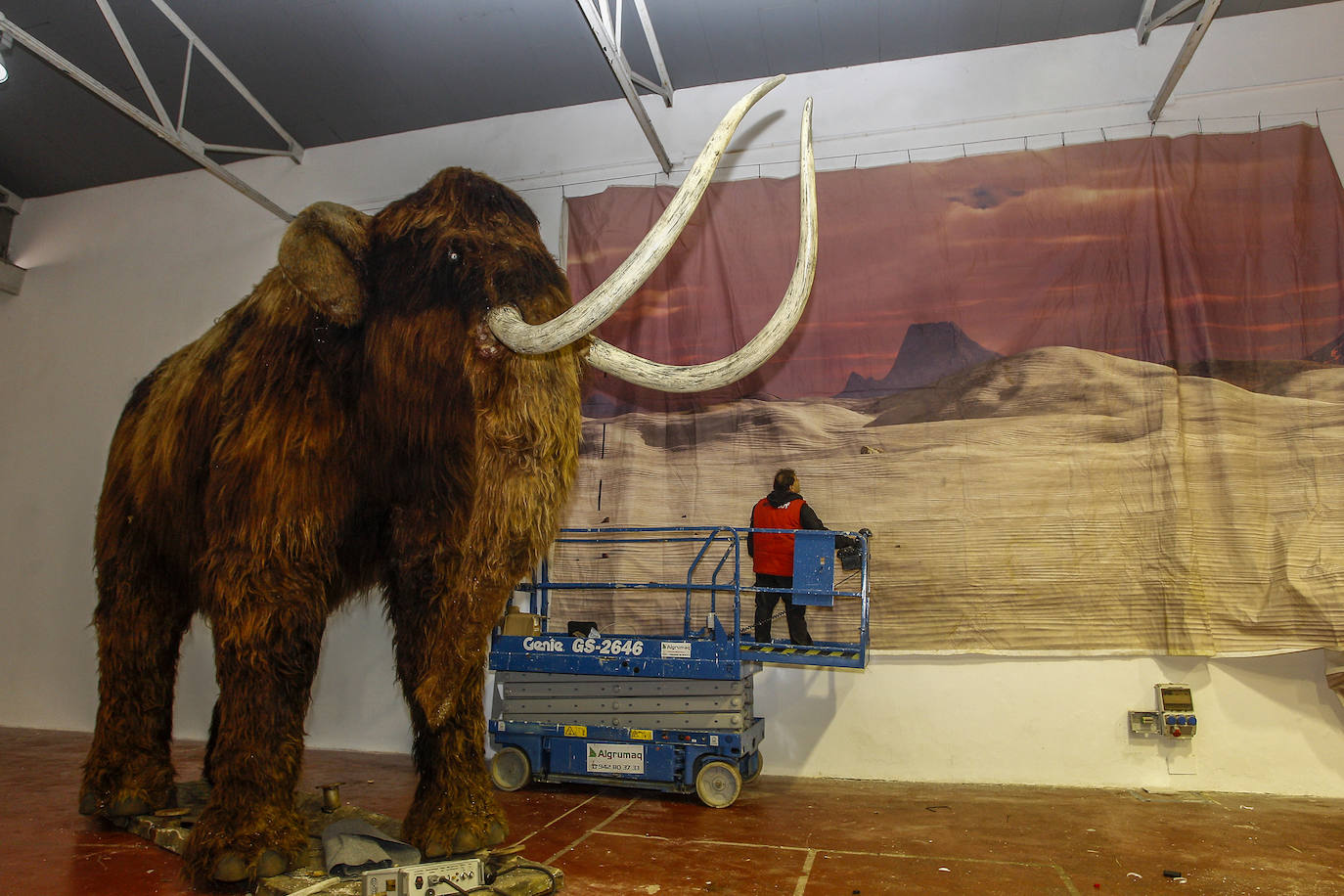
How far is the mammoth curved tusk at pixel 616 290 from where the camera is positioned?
2.05m

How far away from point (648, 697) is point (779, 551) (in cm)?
112

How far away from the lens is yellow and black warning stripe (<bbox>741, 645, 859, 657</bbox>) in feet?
13.4

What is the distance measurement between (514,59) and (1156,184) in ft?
13.7

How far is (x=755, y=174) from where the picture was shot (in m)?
5.53

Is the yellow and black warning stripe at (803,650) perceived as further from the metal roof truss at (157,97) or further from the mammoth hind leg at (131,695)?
the metal roof truss at (157,97)

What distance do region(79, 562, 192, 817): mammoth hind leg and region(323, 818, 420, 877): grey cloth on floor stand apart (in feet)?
3.57

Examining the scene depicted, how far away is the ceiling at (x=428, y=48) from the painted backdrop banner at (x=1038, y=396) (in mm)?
922

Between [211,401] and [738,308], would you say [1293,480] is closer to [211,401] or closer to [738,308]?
[738,308]

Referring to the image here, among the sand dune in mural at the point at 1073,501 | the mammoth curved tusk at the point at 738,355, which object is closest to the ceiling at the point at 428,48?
the sand dune in mural at the point at 1073,501

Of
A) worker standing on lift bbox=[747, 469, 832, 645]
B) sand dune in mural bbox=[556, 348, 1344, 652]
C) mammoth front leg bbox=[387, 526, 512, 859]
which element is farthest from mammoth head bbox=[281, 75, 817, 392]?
sand dune in mural bbox=[556, 348, 1344, 652]

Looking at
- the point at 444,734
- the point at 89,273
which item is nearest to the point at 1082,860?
the point at 444,734

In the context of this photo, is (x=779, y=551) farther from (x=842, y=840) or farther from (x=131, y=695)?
(x=131, y=695)

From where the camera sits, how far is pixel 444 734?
102 inches

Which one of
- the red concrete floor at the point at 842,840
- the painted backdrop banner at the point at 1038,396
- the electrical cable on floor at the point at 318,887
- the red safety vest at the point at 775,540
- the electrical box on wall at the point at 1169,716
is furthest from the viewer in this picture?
the red safety vest at the point at 775,540
